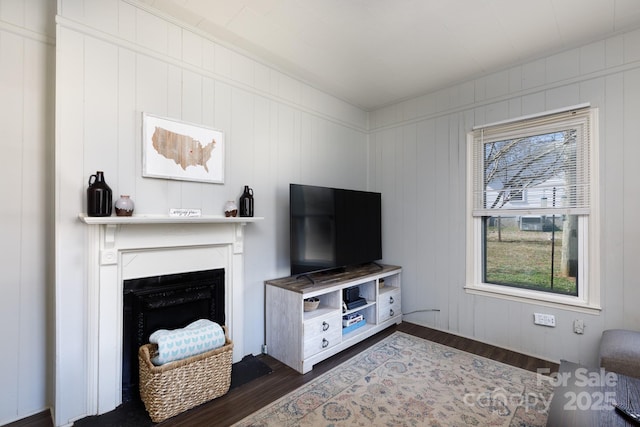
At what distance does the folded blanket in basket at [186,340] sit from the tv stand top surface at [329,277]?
0.67m

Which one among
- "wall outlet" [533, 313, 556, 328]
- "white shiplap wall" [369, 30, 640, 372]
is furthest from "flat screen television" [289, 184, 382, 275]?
"wall outlet" [533, 313, 556, 328]

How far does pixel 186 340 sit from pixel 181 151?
4.33 feet

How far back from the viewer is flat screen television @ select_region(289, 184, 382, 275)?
262cm

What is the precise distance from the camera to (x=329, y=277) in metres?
2.83

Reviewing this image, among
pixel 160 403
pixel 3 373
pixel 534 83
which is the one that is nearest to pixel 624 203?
pixel 534 83

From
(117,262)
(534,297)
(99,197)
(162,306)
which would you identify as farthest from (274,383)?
(534,297)

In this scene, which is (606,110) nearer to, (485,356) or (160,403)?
(485,356)

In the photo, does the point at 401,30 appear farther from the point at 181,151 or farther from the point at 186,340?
the point at 186,340

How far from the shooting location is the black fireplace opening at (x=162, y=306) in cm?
193

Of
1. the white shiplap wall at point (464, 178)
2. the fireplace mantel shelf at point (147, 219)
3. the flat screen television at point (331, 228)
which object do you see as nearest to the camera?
the fireplace mantel shelf at point (147, 219)

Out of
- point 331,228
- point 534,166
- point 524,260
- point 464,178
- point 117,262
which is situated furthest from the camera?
point 464,178

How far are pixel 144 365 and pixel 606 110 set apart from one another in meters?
3.81

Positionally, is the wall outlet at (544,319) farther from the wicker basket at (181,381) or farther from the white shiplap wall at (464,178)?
the wicker basket at (181,381)

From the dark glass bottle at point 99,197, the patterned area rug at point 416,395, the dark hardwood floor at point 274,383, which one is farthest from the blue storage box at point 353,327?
the dark glass bottle at point 99,197
